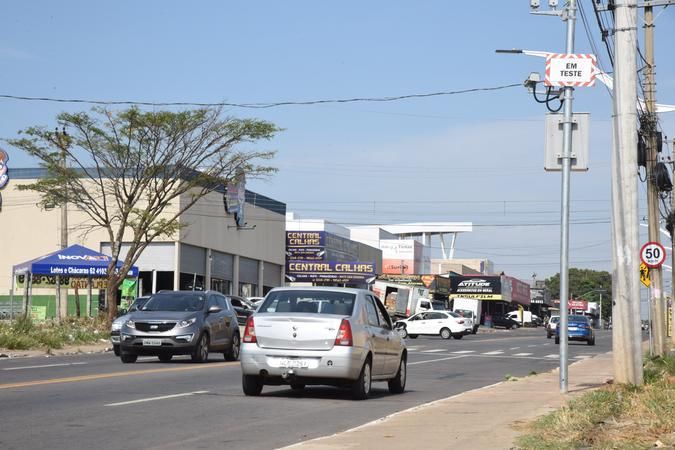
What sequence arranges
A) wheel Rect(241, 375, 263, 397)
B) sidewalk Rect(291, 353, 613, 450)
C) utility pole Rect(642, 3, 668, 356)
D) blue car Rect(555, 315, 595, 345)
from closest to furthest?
1. sidewalk Rect(291, 353, 613, 450)
2. wheel Rect(241, 375, 263, 397)
3. utility pole Rect(642, 3, 668, 356)
4. blue car Rect(555, 315, 595, 345)

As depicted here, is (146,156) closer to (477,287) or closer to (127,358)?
(127,358)

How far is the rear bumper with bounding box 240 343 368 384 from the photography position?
1532cm

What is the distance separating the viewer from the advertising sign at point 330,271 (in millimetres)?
79125

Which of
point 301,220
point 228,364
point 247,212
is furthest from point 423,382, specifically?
point 301,220

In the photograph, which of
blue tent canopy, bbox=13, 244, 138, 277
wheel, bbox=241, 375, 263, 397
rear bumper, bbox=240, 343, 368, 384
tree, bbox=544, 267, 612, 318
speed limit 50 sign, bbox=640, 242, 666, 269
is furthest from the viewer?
tree, bbox=544, 267, 612, 318

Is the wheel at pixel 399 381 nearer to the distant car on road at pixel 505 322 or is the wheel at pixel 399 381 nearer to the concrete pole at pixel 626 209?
the concrete pole at pixel 626 209

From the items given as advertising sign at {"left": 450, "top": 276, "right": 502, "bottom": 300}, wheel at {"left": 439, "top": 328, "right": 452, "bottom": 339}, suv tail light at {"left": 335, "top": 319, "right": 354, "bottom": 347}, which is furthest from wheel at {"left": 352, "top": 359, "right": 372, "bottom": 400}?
advertising sign at {"left": 450, "top": 276, "right": 502, "bottom": 300}

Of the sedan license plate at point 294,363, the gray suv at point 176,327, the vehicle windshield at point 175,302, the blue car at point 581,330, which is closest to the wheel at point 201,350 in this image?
the gray suv at point 176,327

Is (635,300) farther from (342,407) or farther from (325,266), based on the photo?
(325,266)

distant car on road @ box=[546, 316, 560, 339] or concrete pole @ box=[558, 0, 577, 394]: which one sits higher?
concrete pole @ box=[558, 0, 577, 394]

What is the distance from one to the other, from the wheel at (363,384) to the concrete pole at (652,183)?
1705 centimetres

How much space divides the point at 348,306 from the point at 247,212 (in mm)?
60059

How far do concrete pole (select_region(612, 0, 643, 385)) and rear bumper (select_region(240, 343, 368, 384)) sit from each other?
4102mm

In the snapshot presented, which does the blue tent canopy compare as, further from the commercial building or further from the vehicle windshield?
the vehicle windshield
